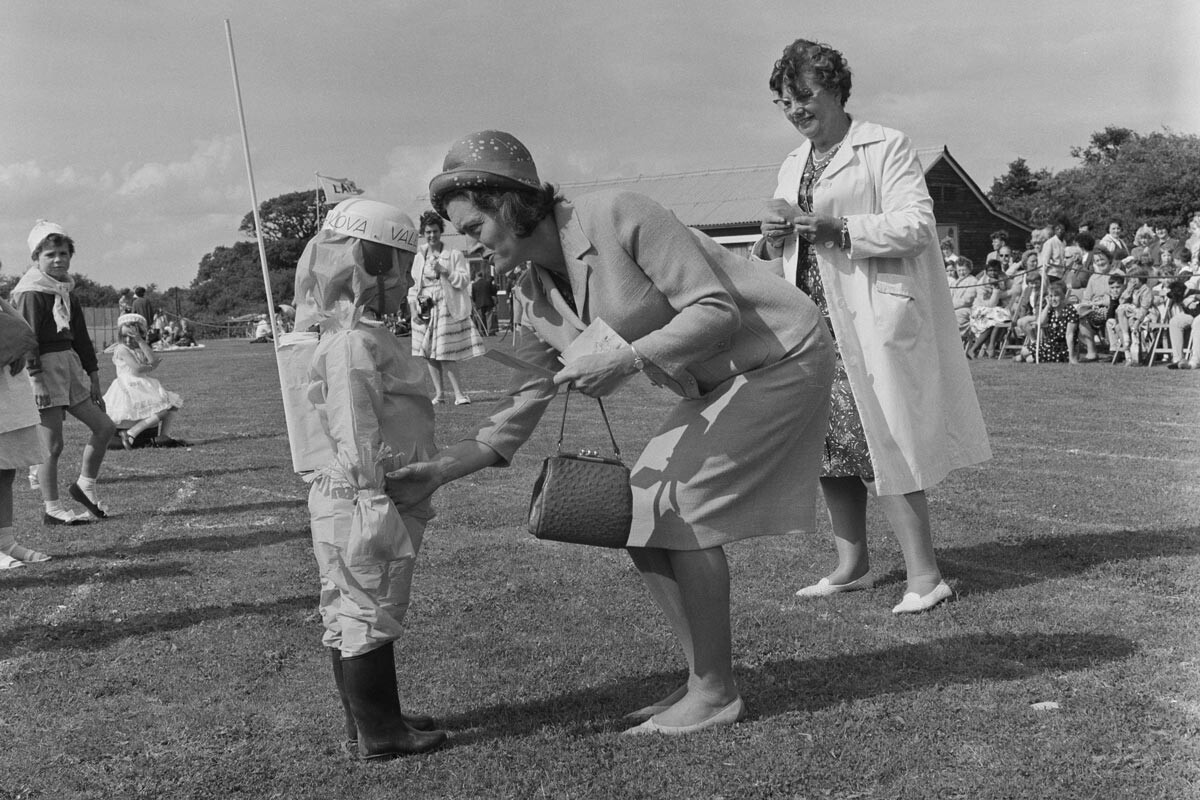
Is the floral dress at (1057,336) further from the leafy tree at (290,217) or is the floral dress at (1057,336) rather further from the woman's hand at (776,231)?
the leafy tree at (290,217)

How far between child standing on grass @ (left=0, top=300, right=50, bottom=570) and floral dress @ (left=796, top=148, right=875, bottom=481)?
4290 mm

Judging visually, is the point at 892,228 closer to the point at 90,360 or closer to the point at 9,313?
the point at 9,313

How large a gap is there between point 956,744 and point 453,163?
239 cm

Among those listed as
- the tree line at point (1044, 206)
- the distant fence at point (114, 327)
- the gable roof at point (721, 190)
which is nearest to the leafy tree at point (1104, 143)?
the tree line at point (1044, 206)

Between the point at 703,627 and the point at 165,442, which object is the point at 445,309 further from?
the point at 703,627

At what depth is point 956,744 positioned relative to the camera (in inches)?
148

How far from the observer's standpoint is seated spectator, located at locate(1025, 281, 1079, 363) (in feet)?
60.1

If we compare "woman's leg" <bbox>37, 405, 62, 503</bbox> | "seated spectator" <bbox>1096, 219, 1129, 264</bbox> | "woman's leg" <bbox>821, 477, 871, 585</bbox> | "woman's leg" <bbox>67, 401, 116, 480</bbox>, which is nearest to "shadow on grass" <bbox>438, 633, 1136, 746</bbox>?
"woman's leg" <bbox>821, 477, 871, 585</bbox>

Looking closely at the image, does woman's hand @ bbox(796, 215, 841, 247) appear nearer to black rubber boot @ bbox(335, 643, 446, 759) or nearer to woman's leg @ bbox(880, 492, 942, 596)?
woman's leg @ bbox(880, 492, 942, 596)

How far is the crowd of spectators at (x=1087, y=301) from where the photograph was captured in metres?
17.0

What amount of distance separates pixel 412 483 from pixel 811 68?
2.72 m

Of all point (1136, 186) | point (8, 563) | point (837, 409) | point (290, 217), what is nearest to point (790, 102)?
point (837, 409)

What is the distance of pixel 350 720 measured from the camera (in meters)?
3.92

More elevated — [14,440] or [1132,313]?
[14,440]
